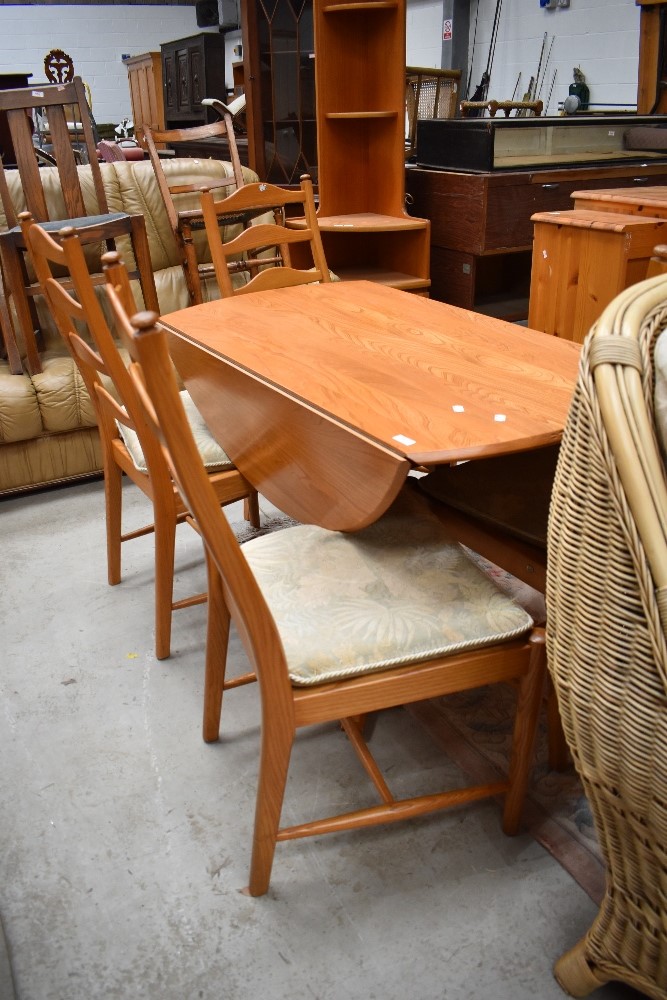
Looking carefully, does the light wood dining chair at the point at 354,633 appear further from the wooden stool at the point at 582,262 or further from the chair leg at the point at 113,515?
the wooden stool at the point at 582,262

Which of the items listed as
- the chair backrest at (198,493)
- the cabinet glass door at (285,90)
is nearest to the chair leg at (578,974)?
the chair backrest at (198,493)

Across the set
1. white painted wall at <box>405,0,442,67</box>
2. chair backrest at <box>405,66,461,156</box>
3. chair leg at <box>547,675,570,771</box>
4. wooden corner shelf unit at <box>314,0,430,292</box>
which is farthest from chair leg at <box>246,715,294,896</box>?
white painted wall at <box>405,0,442,67</box>

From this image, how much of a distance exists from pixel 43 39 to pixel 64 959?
11.2 m

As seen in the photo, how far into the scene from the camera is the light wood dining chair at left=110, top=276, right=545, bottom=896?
1.07 m

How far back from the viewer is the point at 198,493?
98 centimetres

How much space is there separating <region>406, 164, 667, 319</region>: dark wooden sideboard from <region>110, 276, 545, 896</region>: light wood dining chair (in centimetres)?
269

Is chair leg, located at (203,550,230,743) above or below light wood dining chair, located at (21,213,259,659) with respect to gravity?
below

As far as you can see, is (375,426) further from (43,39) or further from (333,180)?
(43,39)

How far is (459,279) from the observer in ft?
13.0

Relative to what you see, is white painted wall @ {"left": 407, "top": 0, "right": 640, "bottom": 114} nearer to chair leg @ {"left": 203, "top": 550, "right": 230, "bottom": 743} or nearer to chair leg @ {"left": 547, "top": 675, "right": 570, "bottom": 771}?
chair leg @ {"left": 547, "top": 675, "right": 570, "bottom": 771}

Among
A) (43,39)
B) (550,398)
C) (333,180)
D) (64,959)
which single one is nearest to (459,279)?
(333,180)

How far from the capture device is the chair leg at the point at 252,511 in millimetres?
2379

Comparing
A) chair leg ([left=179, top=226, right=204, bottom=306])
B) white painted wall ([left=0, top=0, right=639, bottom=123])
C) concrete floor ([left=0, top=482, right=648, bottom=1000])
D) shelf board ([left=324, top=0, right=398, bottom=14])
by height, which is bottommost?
concrete floor ([left=0, top=482, right=648, bottom=1000])

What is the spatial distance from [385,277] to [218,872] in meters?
3.02
